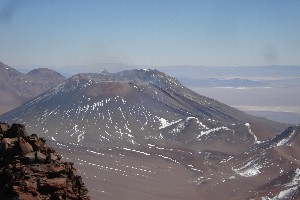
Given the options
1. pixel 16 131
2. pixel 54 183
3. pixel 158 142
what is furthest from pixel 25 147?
pixel 158 142

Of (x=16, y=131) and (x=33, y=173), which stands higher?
(x=16, y=131)

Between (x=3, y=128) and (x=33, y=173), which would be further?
(x=3, y=128)

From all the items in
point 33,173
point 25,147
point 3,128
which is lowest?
point 33,173

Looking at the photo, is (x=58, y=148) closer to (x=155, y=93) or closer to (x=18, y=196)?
(x=155, y=93)

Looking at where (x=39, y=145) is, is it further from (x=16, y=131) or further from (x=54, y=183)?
(x=54, y=183)

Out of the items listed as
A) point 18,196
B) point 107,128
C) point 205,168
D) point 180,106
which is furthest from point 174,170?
point 18,196

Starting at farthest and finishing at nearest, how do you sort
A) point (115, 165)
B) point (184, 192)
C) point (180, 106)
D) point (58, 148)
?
1. point (180, 106)
2. point (58, 148)
3. point (115, 165)
4. point (184, 192)

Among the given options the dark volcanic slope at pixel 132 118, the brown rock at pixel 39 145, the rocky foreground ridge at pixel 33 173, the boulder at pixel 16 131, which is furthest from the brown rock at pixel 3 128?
the dark volcanic slope at pixel 132 118
